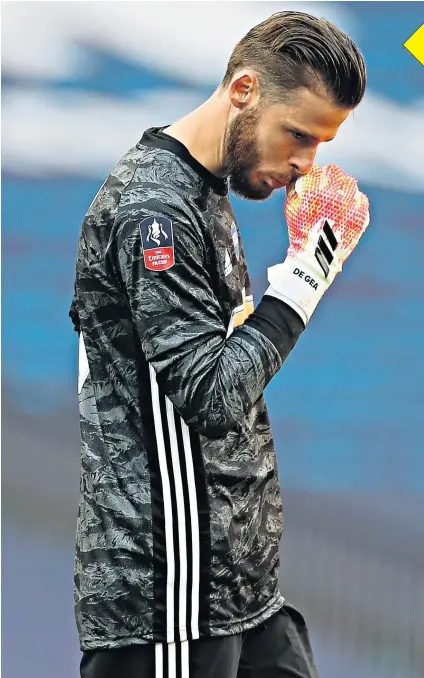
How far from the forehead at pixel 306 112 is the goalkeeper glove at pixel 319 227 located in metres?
0.08

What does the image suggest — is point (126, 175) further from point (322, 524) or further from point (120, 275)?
point (322, 524)

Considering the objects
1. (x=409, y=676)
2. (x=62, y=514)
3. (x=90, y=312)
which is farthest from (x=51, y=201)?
(x=409, y=676)

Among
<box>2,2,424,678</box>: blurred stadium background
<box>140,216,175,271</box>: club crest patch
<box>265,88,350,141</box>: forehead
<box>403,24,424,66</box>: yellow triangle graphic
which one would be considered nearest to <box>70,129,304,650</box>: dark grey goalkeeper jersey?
<box>140,216,175,271</box>: club crest patch

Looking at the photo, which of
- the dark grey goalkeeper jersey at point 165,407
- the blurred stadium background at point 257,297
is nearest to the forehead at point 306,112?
the dark grey goalkeeper jersey at point 165,407

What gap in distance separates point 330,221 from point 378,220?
0.97 m

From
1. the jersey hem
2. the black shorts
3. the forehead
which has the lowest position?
the black shorts

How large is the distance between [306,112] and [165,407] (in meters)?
0.41

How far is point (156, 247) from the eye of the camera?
1.20m

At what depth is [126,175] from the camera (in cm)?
127

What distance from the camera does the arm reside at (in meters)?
1.19

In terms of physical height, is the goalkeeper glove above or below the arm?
above

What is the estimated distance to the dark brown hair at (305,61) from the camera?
1.30m

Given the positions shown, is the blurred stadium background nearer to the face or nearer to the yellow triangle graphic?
the yellow triangle graphic

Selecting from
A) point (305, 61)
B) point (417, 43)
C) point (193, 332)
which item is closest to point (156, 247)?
point (193, 332)
